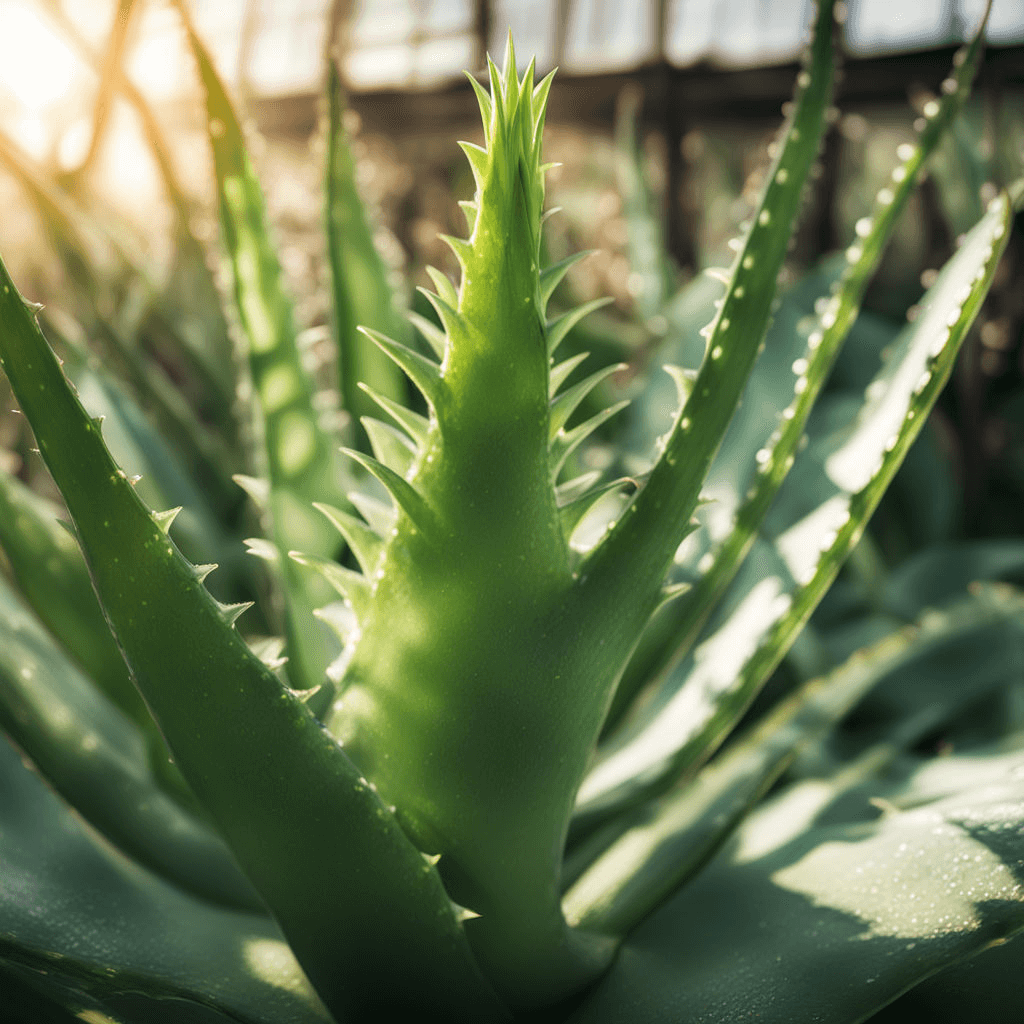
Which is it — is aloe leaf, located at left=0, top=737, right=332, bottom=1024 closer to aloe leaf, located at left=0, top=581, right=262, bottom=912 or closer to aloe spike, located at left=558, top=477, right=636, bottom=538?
aloe leaf, located at left=0, top=581, right=262, bottom=912

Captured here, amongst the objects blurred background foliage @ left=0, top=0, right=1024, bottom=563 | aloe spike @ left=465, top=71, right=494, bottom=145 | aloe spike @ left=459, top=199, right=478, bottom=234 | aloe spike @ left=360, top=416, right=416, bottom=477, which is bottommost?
aloe spike @ left=360, top=416, right=416, bottom=477

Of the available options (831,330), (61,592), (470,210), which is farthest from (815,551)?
(61,592)

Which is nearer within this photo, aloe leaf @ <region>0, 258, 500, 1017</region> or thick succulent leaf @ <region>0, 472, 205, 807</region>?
aloe leaf @ <region>0, 258, 500, 1017</region>

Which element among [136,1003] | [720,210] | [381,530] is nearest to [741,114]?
[720,210]

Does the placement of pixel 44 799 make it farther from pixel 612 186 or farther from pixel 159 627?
pixel 612 186

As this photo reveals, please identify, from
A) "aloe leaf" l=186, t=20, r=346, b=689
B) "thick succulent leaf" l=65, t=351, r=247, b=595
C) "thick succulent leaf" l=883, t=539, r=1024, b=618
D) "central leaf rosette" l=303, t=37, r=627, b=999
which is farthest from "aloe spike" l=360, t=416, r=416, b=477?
"thick succulent leaf" l=883, t=539, r=1024, b=618

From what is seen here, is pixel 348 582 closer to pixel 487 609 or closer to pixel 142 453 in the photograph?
pixel 487 609
